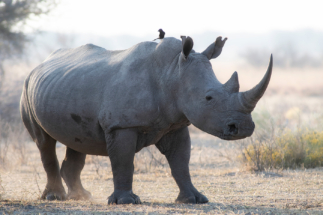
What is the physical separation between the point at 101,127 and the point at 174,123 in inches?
33.0

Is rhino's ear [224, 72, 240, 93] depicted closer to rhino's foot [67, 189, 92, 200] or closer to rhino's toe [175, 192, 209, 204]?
rhino's toe [175, 192, 209, 204]

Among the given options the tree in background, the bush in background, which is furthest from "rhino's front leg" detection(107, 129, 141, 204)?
the tree in background

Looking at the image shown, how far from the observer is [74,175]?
6664mm

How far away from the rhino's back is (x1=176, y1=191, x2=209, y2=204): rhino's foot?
3.49ft

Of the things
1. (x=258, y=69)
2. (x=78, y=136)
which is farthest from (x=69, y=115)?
(x=258, y=69)

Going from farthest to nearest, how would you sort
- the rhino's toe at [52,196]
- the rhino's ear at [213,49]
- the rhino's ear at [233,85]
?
1. the rhino's toe at [52,196]
2. the rhino's ear at [213,49]
3. the rhino's ear at [233,85]

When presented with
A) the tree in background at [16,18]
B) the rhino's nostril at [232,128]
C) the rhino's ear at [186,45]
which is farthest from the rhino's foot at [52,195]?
the tree in background at [16,18]

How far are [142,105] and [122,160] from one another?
25.8 inches

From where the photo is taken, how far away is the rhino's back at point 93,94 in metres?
5.05

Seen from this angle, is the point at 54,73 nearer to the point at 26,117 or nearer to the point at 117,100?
the point at 26,117

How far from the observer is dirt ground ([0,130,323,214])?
493cm

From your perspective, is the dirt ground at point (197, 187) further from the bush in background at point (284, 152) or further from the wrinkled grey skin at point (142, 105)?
the wrinkled grey skin at point (142, 105)

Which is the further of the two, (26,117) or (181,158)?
(26,117)

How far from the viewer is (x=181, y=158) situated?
18.4ft
